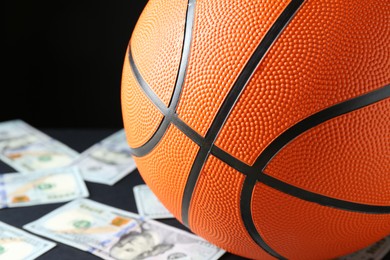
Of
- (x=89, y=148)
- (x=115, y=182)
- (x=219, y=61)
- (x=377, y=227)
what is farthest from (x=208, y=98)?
(x=89, y=148)

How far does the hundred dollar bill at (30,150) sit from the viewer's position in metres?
2.04

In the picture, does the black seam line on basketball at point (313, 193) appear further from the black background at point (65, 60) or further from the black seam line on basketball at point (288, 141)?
the black background at point (65, 60)

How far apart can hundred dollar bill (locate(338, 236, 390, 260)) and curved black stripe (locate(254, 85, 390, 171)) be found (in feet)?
1.62

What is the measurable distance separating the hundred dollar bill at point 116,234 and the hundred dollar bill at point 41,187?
3.1 inches

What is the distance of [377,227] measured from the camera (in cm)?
131

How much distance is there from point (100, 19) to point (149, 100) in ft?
4.80

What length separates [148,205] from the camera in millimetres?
1780

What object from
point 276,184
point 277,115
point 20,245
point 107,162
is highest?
point 277,115

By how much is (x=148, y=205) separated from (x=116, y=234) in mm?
186

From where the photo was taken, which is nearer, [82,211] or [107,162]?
[82,211]

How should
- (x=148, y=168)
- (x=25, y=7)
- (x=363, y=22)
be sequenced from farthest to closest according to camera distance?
(x=25, y=7) < (x=148, y=168) < (x=363, y=22)

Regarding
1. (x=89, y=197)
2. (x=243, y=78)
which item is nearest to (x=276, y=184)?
(x=243, y=78)

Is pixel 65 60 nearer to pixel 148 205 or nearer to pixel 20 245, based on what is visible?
pixel 148 205

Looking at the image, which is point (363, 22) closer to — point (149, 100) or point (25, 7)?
point (149, 100)
